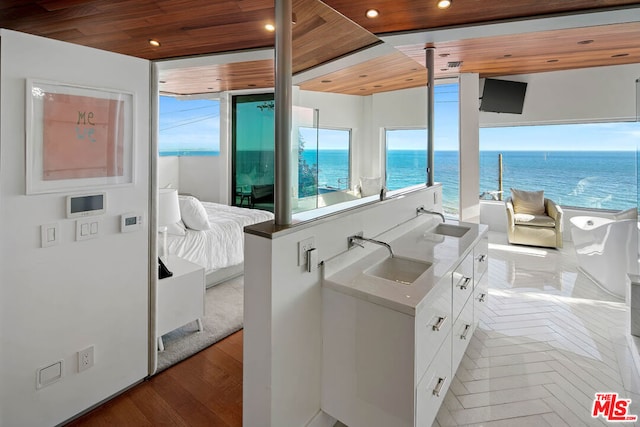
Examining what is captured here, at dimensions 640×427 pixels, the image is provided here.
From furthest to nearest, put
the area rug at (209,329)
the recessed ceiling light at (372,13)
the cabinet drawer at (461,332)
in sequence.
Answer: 1. the area rug at (209,329)
2. the recessed ceiling light at (372,13)
3. the cabinet drawer at (461,332)

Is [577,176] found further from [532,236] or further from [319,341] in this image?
[319,341]

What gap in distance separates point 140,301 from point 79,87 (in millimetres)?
1219

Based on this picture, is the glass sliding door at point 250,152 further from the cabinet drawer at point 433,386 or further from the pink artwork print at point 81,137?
the cabinet drawer at point 433,386

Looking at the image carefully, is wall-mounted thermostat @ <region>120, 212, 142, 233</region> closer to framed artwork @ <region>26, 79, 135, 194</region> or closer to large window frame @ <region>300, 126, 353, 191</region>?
framed artwork @ <region>26, 79, 135, 194</region>

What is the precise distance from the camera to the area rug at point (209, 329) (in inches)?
101

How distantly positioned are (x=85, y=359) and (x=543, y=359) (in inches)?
114

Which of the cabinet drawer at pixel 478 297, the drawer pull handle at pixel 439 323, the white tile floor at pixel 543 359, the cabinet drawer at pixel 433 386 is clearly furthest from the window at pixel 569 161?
the drawer pull handle at pixel 439 323

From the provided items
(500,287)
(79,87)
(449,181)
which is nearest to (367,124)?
(79,87)

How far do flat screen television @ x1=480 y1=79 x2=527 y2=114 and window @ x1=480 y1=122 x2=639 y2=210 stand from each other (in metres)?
0.74

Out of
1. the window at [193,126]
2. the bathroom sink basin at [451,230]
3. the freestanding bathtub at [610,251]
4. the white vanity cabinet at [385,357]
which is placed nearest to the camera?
the white vanity cabinet at [385,357]

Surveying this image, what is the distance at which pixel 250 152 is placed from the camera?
6285mm

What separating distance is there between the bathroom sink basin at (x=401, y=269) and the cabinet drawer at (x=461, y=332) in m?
0.36

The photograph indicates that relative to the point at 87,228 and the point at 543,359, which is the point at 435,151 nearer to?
the point at 543,359

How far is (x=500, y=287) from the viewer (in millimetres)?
3934
